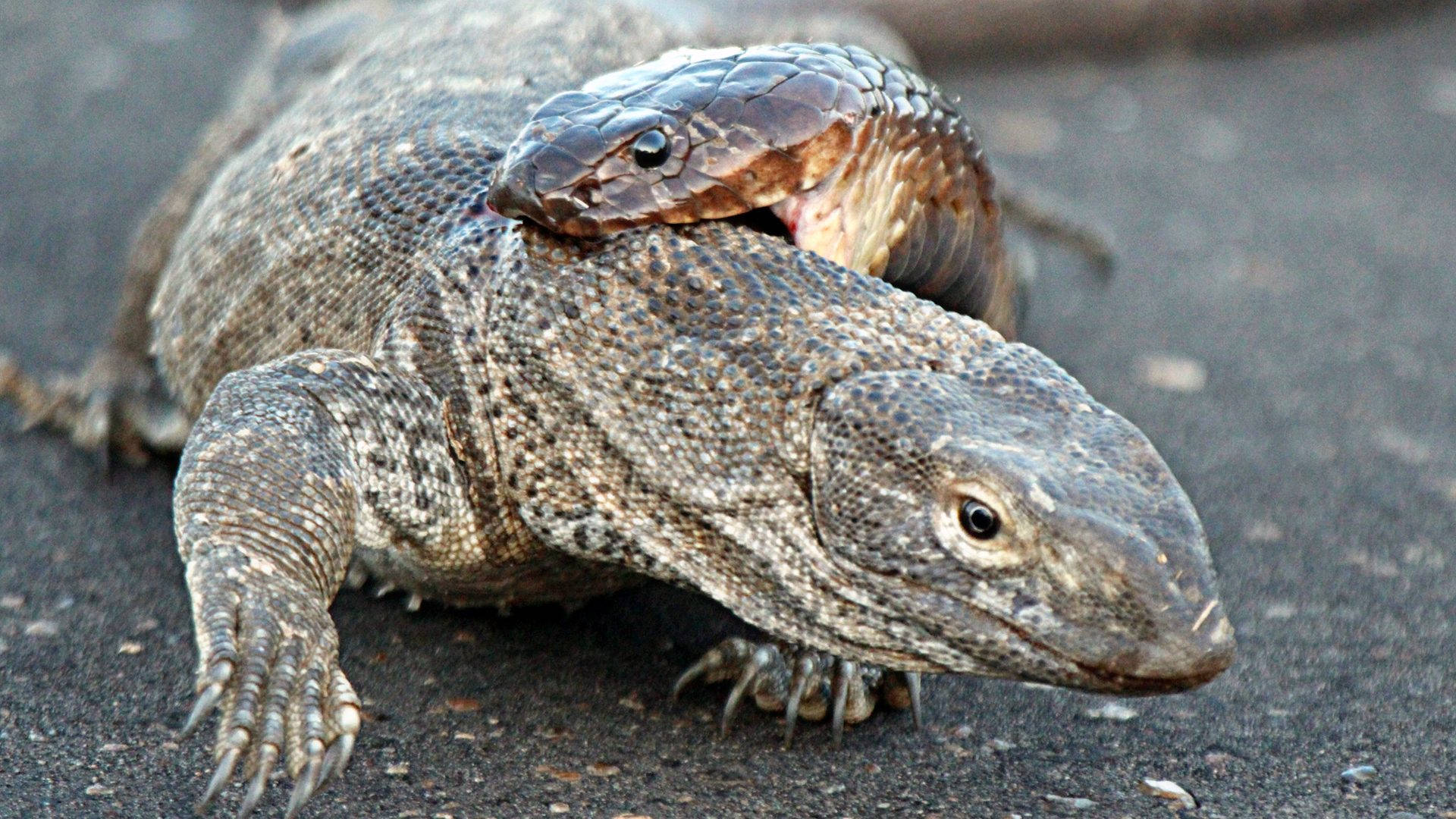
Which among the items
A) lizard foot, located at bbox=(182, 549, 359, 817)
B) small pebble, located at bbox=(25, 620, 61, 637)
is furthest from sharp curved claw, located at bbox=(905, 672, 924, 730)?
small pebble, located at bbox=(25, 620, 61, 637)

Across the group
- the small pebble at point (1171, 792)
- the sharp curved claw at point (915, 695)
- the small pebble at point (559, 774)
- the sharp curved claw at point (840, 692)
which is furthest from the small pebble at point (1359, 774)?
the small pebble at point (559, 774)

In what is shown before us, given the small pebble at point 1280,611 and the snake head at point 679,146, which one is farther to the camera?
the small pebble at point 1280,611

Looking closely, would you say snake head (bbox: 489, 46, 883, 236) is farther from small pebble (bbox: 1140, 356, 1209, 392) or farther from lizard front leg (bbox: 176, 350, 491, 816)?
small pebble (bbox: 1140, 356, 1209, 392)

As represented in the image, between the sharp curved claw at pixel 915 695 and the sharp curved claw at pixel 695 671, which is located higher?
the sharp curved claw at pixel 695 671

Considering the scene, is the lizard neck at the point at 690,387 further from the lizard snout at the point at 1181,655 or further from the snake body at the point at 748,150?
the lizard snout at the point at 1181,655

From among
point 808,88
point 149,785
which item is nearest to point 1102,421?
point 808,88

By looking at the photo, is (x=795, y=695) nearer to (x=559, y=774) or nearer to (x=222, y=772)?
(x=559, y=774)

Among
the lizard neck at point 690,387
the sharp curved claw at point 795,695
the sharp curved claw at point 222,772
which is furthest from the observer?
the sharp curved claw at point 795,695

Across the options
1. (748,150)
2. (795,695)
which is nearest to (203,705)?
(795,695)
